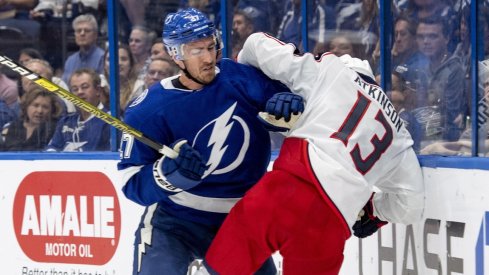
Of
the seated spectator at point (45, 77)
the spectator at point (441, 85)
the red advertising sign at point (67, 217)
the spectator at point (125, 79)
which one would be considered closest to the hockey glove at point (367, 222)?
the spectator at point (441, 85)

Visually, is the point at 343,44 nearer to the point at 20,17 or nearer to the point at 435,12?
the point at 435,12

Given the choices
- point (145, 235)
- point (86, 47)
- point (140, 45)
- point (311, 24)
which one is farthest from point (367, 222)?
point (86, 47)

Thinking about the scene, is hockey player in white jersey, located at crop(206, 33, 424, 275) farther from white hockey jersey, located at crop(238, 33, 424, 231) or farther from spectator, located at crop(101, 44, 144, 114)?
spectator, located at crop(101, 44, 144, 114)

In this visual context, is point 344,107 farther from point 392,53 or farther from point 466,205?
point 392,53

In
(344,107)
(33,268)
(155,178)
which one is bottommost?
(33,268)

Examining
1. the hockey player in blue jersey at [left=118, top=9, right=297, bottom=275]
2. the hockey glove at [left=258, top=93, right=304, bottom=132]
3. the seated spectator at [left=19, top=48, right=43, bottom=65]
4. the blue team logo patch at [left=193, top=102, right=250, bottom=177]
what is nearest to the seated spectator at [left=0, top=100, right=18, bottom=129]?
the seated spectator at [left=19, top=48, right=43, bottom=65]

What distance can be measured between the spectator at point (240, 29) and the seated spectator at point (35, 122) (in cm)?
112

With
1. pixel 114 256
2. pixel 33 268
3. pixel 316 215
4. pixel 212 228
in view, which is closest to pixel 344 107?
pixel 316 215

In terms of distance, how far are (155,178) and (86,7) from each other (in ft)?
7.16

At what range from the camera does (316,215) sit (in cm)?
312

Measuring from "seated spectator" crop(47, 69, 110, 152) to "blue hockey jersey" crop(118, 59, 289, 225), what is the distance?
1.85 meters

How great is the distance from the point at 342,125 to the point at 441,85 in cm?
80

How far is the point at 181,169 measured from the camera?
3.10 m

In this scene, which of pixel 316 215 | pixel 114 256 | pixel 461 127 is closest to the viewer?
pixel 316 215
